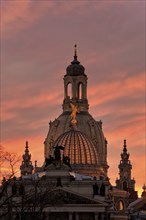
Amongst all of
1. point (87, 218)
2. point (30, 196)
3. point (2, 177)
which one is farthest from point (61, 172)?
point (2, 177)

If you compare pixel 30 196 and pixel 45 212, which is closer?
pixel 30 196

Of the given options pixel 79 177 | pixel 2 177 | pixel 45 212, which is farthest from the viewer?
pixel 79 177

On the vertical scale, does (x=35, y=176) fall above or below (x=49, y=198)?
above

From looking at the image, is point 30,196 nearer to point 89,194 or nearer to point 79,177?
point 89,194

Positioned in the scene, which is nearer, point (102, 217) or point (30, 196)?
point (30, 196)

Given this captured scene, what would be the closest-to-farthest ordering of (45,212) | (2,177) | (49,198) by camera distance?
(2,177) → (49,198) → (45,212)

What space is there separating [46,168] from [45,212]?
30.2 metres

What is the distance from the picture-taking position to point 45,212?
150625mm

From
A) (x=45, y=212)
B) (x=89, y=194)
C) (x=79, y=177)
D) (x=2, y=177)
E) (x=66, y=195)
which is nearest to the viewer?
(x=2, y=177)

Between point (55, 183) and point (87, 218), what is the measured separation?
9077mm

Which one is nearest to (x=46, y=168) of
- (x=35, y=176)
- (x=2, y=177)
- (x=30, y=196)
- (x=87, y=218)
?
(x=35, y=176)

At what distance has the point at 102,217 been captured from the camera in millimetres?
164875

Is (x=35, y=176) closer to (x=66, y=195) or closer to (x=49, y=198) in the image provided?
(x=66, y=195)

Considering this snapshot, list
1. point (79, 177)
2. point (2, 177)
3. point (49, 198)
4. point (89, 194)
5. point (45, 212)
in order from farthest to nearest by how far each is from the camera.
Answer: point (79, 177) → point (89, 194) → point (45, 212) → point (49, 198) → point (2, 177)
